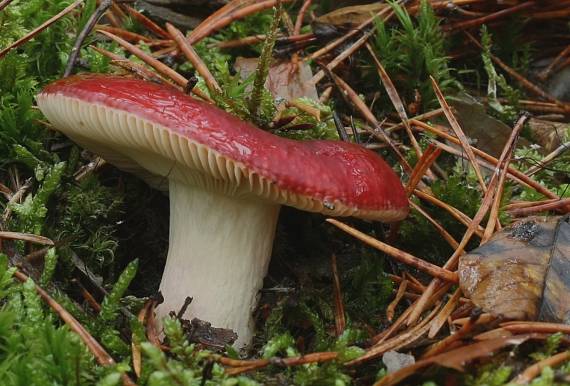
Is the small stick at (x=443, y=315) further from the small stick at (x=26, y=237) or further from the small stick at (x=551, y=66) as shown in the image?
the small stick at (x=551, y=66)

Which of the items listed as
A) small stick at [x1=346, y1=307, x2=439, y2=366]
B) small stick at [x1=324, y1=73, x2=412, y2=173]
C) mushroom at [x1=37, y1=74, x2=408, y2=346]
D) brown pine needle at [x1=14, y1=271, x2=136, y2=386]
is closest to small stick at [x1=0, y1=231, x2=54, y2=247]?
brown pine needle at [x1=14, y1=271, x2=136, y2=386]

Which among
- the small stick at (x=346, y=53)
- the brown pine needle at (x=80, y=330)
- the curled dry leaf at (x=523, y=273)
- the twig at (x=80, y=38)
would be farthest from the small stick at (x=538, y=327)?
the twig at (x=80, y=38)

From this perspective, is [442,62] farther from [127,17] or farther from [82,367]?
[82,367]

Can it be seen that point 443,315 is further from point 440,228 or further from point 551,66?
point 551,66

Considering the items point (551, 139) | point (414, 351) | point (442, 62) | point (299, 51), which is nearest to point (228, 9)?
point (299, 51)

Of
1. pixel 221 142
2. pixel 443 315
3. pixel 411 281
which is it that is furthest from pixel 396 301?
pixel 221 142

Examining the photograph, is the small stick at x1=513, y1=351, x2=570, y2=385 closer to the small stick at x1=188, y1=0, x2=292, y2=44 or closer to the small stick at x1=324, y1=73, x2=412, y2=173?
the small stick at x1=324, y1=73, x2=412, y2=173

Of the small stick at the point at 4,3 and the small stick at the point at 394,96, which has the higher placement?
the small stick at the point at 4,3
